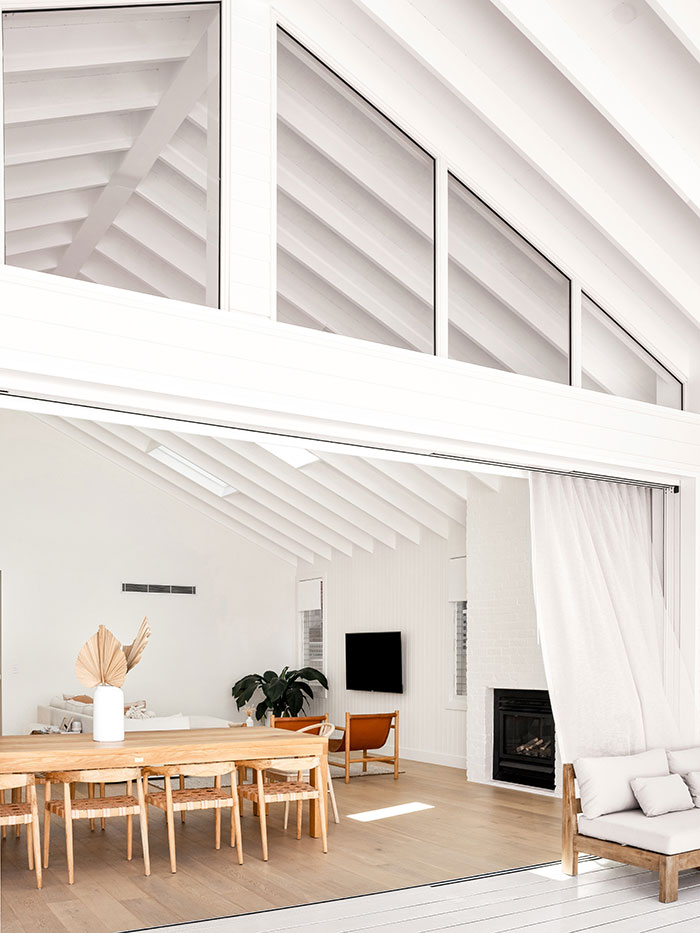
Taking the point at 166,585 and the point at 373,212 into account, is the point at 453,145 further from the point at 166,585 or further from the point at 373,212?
the point at 166,585

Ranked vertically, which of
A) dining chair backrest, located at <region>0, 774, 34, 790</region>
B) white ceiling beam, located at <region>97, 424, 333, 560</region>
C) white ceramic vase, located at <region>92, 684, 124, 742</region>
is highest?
white ceiling beam, located at <region>97, 424, 333, 560</region>

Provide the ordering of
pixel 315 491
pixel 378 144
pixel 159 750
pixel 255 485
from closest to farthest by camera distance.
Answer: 1. pixel 378 144
2. pixel 159 750
3. pixel 315 491
4. pixel 255 485

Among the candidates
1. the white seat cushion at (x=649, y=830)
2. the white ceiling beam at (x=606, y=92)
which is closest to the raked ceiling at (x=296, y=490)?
the white seat cushion at (x=649, y=830)

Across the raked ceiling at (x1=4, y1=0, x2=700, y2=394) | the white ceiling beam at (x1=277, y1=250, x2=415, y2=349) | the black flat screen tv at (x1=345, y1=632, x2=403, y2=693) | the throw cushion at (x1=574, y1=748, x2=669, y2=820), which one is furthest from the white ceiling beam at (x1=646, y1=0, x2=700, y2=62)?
the black flat screen tv at (x1=345, y1=632, x2=403, y2=693)

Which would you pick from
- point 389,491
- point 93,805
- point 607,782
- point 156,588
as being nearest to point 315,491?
point 389,491

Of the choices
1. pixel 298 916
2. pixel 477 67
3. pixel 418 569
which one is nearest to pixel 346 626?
pixel 418 569

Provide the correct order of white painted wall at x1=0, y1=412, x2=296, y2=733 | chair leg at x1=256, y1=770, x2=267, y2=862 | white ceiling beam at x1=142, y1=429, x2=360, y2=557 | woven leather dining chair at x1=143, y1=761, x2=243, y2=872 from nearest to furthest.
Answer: woven leather dining chair at x1=143, y1=761, x2=243, y2=872
chair leg at x1=256, y1=770, x2=267, y2=862
white ceiling beam at x1=142, y1=429, x2=360, y2=557
white painted wall at x1=0, y1=412, x2=296, y2=733

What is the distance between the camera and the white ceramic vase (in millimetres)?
6203

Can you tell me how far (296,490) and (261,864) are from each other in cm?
618

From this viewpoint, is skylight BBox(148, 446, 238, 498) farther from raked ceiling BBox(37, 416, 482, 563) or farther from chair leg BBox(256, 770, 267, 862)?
chair leg BBox(256, 770, 267, 862)

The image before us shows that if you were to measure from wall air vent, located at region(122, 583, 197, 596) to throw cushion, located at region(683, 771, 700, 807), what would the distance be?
8785 millimetres

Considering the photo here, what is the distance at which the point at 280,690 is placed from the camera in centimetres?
1280

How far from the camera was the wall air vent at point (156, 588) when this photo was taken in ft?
42.9

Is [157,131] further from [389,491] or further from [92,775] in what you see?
[389,491]
